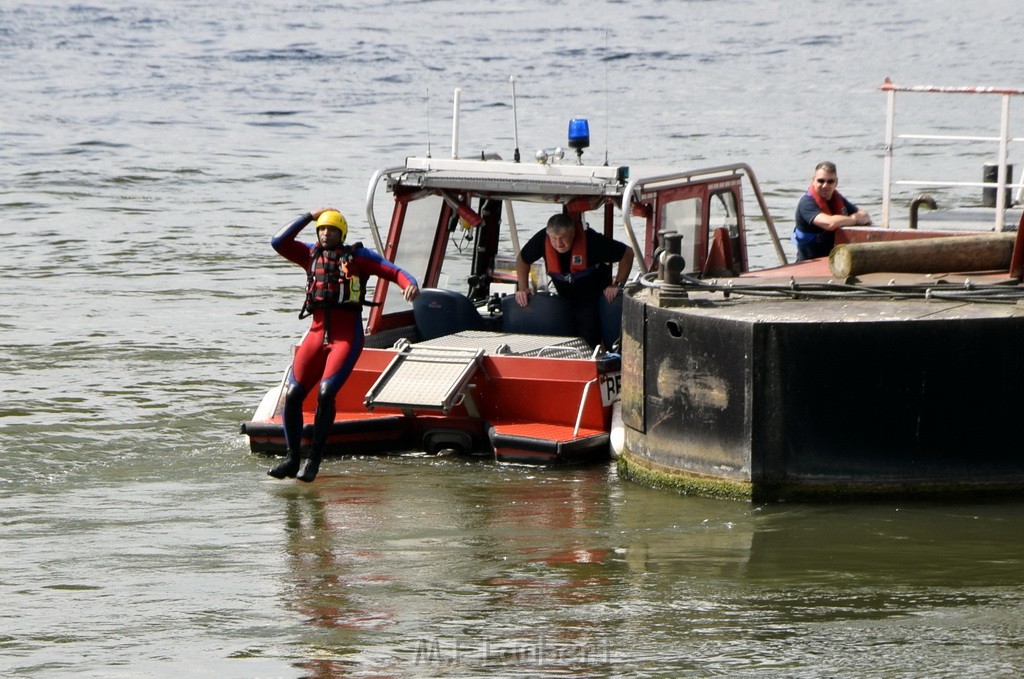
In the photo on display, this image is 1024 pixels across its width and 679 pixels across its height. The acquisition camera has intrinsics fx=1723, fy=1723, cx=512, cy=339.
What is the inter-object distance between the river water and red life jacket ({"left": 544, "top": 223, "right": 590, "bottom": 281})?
1.54m

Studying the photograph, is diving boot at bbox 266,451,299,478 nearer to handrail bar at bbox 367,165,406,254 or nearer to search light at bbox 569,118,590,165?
handrail bar at bbox 367,165,406,254

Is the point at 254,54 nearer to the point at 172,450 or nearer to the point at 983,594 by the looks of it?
the point at 172,450

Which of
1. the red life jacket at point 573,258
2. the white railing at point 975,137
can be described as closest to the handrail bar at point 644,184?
the red life jacket at point 573,258

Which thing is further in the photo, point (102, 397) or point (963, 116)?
point (963, 116)

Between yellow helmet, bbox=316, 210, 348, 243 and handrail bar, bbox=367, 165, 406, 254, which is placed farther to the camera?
handrail bar, bbox=367, 165, 406, 254

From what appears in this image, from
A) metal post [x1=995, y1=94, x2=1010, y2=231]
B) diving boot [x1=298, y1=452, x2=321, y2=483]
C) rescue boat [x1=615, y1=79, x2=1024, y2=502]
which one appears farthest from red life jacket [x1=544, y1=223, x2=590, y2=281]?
metal post [x1=995, y1=94, x2=1010, y2=231]

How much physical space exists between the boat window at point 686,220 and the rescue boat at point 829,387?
4.96 feet

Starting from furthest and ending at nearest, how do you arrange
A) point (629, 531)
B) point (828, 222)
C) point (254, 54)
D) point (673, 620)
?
point (254, 54)
point (828, 222)
point (629, 531)
point (673, 620)

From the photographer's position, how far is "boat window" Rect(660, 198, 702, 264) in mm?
11156

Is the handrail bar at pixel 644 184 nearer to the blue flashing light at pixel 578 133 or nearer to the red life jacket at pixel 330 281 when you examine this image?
the blue flashing light at pixel 578 133

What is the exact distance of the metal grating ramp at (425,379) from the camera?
33.1 feet

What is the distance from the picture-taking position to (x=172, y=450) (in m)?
10.9

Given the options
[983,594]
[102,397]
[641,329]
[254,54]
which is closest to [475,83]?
[254,54]

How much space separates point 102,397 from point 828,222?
534 cm
